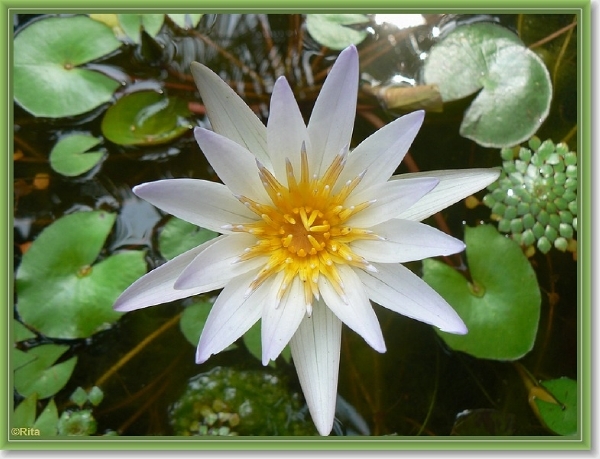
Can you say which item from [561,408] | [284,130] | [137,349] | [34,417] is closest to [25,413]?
[34,417]

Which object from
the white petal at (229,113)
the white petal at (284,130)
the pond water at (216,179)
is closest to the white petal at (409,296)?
the white petal at (284,130)

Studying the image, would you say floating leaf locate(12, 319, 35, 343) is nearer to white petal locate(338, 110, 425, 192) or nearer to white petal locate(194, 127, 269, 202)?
white petal locate(194, 127, 269, 202)

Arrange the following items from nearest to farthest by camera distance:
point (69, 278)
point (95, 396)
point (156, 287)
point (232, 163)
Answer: point (232, 163) < point (156, 287) < point (69, 278) < point (95, 396)

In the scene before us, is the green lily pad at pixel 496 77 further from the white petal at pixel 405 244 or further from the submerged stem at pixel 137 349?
the submerged stem at pixel 137 349

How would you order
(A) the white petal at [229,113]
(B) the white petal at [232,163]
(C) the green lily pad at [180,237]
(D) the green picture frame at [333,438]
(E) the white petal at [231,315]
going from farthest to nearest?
(C) the green lily pad at [180,237] < (D) the green picture frame at [333,438] < (A) the white petal at [229,113] < (E) the white petal at [231,315] < (B) the white petal at [232,163]

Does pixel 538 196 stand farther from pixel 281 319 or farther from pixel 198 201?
pixel 198 201
